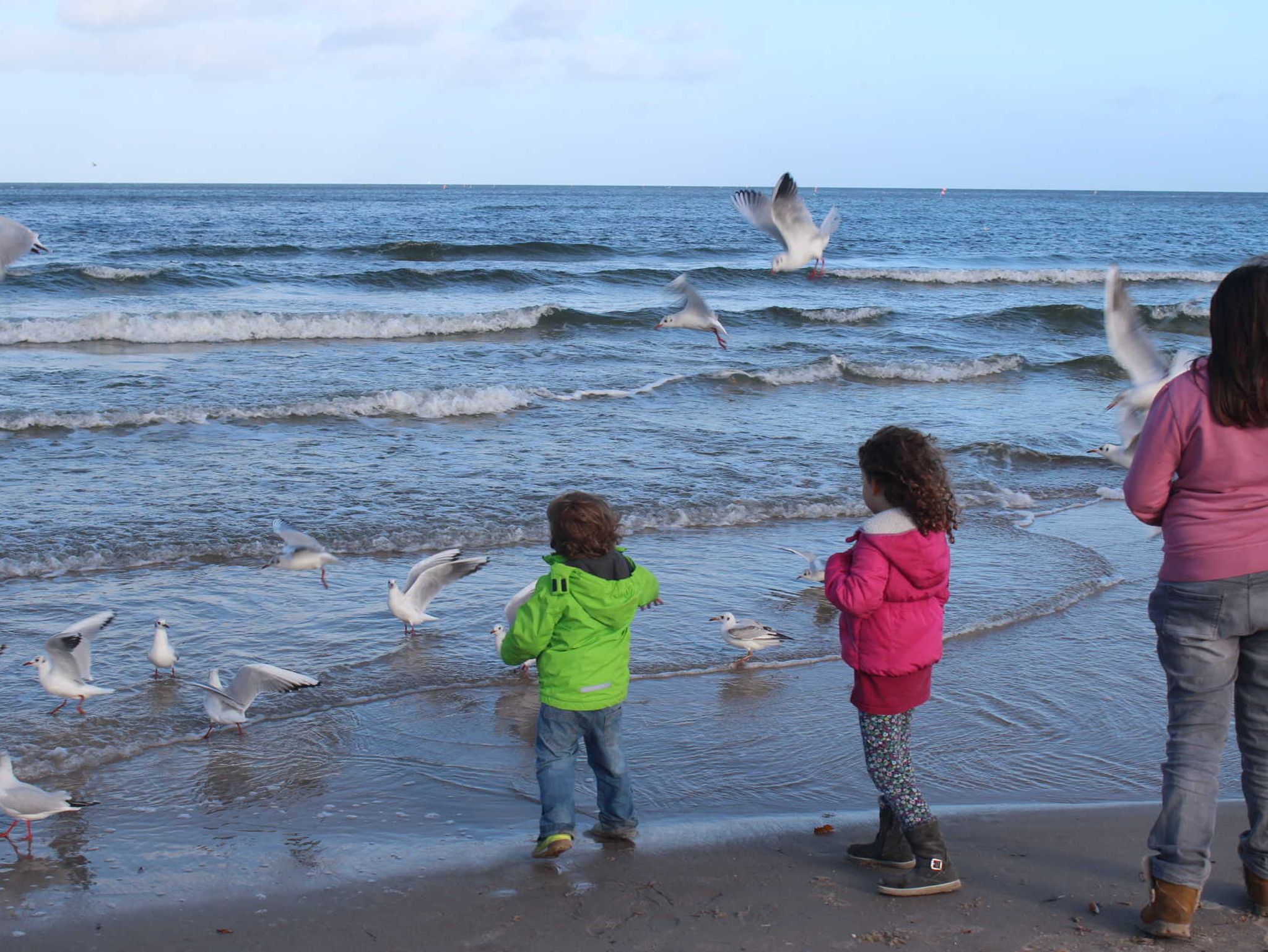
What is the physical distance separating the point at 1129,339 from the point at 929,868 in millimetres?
3888

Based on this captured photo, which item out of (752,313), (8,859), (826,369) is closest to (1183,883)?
(8,859)

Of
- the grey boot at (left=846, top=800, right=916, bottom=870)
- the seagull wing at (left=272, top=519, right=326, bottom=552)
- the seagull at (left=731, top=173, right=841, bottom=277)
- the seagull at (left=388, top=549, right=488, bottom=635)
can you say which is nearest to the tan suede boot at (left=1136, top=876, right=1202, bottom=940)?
the grey boot at (left=846, top=800, right=916, bottom=870)

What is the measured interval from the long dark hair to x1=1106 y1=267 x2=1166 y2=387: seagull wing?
3.09 metres

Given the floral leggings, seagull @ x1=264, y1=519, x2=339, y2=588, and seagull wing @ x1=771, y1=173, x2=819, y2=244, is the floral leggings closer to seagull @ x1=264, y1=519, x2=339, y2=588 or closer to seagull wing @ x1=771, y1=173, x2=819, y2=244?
seagull @ x1=264, y1=519, x2=339, y2=588

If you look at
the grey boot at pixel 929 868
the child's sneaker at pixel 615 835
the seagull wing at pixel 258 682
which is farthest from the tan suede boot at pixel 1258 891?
the seagull wing at pixel 258 682

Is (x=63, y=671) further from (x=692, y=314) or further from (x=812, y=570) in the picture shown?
(x=692, y=314)

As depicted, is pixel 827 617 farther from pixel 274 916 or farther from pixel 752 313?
pixel 752 313

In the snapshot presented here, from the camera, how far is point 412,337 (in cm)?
1725

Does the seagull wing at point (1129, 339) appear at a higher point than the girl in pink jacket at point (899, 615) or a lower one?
higher

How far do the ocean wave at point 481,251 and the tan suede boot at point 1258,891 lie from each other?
86.8ft

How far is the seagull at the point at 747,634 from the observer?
17.9ft

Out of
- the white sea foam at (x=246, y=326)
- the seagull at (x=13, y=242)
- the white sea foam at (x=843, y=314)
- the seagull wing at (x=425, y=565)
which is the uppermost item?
the seagull at (x=13, y=242)

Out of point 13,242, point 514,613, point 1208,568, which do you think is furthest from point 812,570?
point 13,242

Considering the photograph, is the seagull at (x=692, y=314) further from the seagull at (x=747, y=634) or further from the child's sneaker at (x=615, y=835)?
the child's sneaker at (x=615, y=835)
